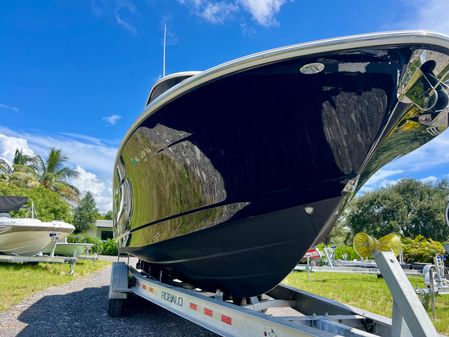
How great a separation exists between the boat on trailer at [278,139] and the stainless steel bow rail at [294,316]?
17.2 inches

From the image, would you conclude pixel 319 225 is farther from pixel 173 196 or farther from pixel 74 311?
pixel 74 311

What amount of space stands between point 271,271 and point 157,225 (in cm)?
135

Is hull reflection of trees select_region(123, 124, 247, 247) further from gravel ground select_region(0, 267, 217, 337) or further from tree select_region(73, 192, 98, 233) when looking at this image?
tree select_region(73, 192, 98, 233)

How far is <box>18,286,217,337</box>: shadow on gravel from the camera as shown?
356 cm

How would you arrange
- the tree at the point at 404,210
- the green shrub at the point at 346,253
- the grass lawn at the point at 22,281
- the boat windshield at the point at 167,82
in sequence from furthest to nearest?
1. the tree at the point at 404,210
2. the green shrub at the point at 346,253
3. the grass lawn at the point at 22,281
4. the boat windshield at the point at 167,82

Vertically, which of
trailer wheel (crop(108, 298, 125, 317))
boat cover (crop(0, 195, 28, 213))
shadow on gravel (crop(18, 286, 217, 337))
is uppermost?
boat cover (crop(0, 195, 28, 213))

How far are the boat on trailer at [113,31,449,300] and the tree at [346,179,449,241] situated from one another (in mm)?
29861

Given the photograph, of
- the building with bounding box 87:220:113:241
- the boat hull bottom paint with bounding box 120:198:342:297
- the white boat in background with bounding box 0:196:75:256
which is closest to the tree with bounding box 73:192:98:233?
the building with bounding box 87:220:113:241

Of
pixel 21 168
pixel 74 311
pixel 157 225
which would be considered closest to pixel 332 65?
pixel 157 225

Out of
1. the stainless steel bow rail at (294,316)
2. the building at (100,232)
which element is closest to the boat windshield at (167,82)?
the stainless steel bow rail at (294,316)

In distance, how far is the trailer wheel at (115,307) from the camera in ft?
13.4

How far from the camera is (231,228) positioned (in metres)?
2.89

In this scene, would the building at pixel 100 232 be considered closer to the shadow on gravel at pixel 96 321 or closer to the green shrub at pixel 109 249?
the green shrub at pixel 109 249

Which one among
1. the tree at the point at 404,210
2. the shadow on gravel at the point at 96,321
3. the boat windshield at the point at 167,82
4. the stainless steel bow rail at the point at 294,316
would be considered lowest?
the shadow on gravel at the point at 96,321
